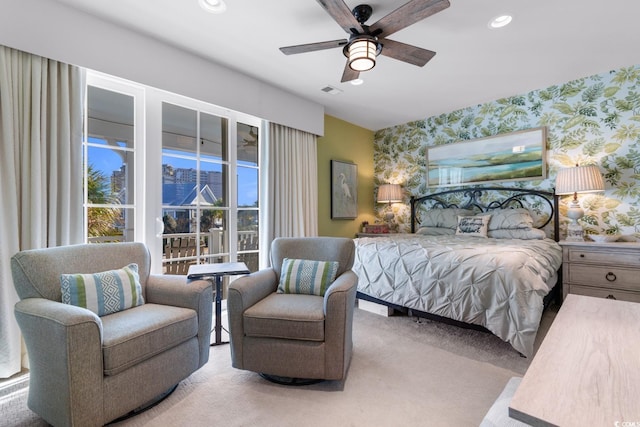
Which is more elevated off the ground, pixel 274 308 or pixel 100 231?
pixel 100 231

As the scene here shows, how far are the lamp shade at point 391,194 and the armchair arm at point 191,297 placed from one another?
343 centimetres

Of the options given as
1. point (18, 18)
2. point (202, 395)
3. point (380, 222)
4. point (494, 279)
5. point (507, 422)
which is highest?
point (18, 18)

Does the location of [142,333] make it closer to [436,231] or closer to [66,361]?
[66,361]

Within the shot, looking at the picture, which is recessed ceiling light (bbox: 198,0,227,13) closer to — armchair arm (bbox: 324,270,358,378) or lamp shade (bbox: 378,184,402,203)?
armchair arm (bbox: 324,270,358,378)

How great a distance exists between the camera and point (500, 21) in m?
2.26

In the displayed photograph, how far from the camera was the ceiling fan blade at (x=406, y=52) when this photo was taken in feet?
6.79

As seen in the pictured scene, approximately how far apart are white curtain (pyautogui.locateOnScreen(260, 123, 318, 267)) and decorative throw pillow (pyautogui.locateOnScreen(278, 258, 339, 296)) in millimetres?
1279

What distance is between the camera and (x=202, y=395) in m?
1.75

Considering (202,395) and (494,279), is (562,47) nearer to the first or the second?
(494,279)

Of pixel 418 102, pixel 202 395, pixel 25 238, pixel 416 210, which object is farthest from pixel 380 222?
pixel 25 238

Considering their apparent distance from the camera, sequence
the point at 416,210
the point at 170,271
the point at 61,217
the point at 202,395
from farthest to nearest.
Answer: the point at 416,210
the point at 170,271
the point at 61,217
the point at 202,395

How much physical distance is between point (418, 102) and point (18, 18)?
399cm

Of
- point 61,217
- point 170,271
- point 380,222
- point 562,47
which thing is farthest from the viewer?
point 380,222

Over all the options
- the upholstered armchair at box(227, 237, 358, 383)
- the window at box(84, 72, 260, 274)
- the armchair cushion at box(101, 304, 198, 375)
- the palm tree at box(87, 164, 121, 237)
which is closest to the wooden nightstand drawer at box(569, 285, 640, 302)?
the upholstered armchair at box(227, 237, 358, 383)
